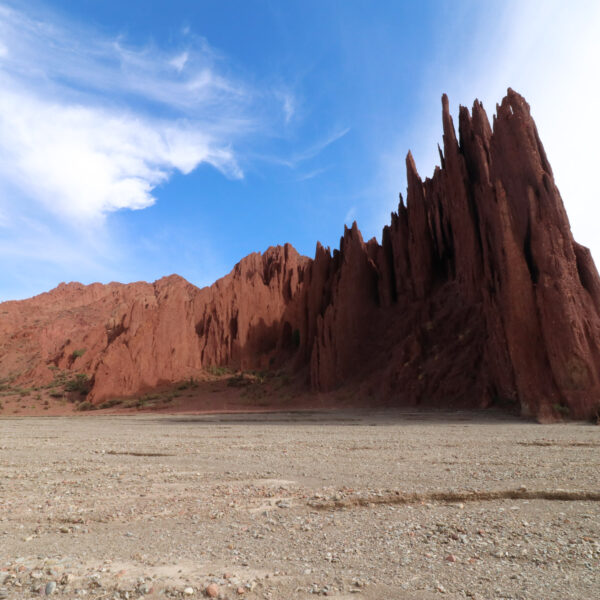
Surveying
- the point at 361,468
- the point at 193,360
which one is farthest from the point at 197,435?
the point at 193,360

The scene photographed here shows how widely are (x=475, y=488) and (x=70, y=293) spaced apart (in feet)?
355

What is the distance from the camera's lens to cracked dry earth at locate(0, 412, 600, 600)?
10.1 feet

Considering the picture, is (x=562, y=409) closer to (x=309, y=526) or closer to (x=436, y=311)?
(x=436, y=311)

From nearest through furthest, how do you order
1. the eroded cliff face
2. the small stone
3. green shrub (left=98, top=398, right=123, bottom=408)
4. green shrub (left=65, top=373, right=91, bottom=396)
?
Result: the small stone
the eroded cliff face
green shrub (left=98, top=398, right=123, bottom=408)
green shrub (left=65, top=373, right=91, bottom=396)

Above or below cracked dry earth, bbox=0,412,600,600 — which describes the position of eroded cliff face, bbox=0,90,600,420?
above

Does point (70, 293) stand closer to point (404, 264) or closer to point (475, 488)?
point (404, 264)

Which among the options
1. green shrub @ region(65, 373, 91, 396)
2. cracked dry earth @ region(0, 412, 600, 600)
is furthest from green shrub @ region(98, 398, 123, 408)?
cracked dry earth @ region(0, 412, 600, 600)

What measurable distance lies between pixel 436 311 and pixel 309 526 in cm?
2615

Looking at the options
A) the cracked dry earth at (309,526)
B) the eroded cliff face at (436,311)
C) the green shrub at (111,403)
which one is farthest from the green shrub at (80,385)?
the cracked dry earth at (309,526)

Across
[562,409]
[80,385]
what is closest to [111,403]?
[80,385]

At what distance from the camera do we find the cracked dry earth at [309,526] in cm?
308

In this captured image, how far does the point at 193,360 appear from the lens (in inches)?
1772

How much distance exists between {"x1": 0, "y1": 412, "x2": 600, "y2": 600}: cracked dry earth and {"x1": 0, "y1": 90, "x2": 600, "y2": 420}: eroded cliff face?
9931 mm

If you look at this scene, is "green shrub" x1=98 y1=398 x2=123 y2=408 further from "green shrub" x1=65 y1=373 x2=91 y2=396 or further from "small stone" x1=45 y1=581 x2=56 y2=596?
"small stone" x1=45 y1=581 x2=56 y2=596
